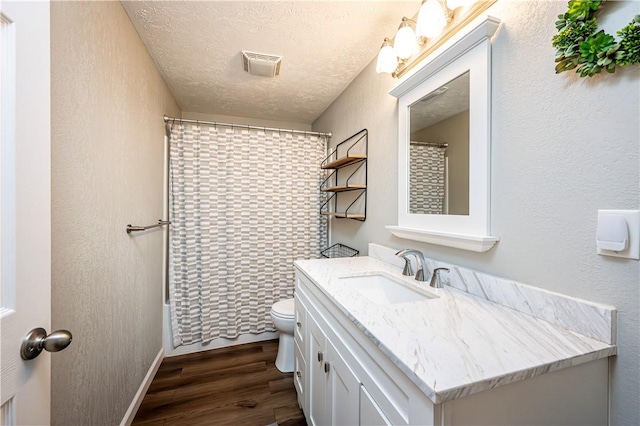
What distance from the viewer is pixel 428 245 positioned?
1244 millimetres

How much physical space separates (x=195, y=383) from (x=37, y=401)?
57.4 inches

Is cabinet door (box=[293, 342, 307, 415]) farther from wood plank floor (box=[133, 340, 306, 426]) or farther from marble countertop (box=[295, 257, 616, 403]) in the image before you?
marble countertop (box=[295, 257, 616, 403])

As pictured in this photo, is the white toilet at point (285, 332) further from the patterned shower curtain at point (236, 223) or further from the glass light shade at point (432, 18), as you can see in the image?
the glass light shade at point (432, 18)

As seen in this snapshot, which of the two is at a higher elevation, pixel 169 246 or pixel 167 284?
pixel 169 246

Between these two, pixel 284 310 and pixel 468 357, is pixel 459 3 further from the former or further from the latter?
pixel 284 310

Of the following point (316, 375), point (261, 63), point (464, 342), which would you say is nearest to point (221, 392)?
point (316, 375)

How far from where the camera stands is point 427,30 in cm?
107

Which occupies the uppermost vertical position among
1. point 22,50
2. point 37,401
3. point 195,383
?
point 22,50

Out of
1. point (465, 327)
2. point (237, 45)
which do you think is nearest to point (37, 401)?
point (465, 327)

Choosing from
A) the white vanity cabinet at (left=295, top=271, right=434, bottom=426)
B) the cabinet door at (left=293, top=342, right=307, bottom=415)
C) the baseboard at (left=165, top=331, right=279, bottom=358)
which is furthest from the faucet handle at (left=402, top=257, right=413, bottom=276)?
the baseboard at (left=165, top=331, right=279, bottom=358)

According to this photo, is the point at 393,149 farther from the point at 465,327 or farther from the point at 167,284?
the point at 167,284

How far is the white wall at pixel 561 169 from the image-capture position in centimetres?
61

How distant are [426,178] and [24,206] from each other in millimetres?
1366

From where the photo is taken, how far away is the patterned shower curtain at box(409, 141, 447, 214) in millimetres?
1169
